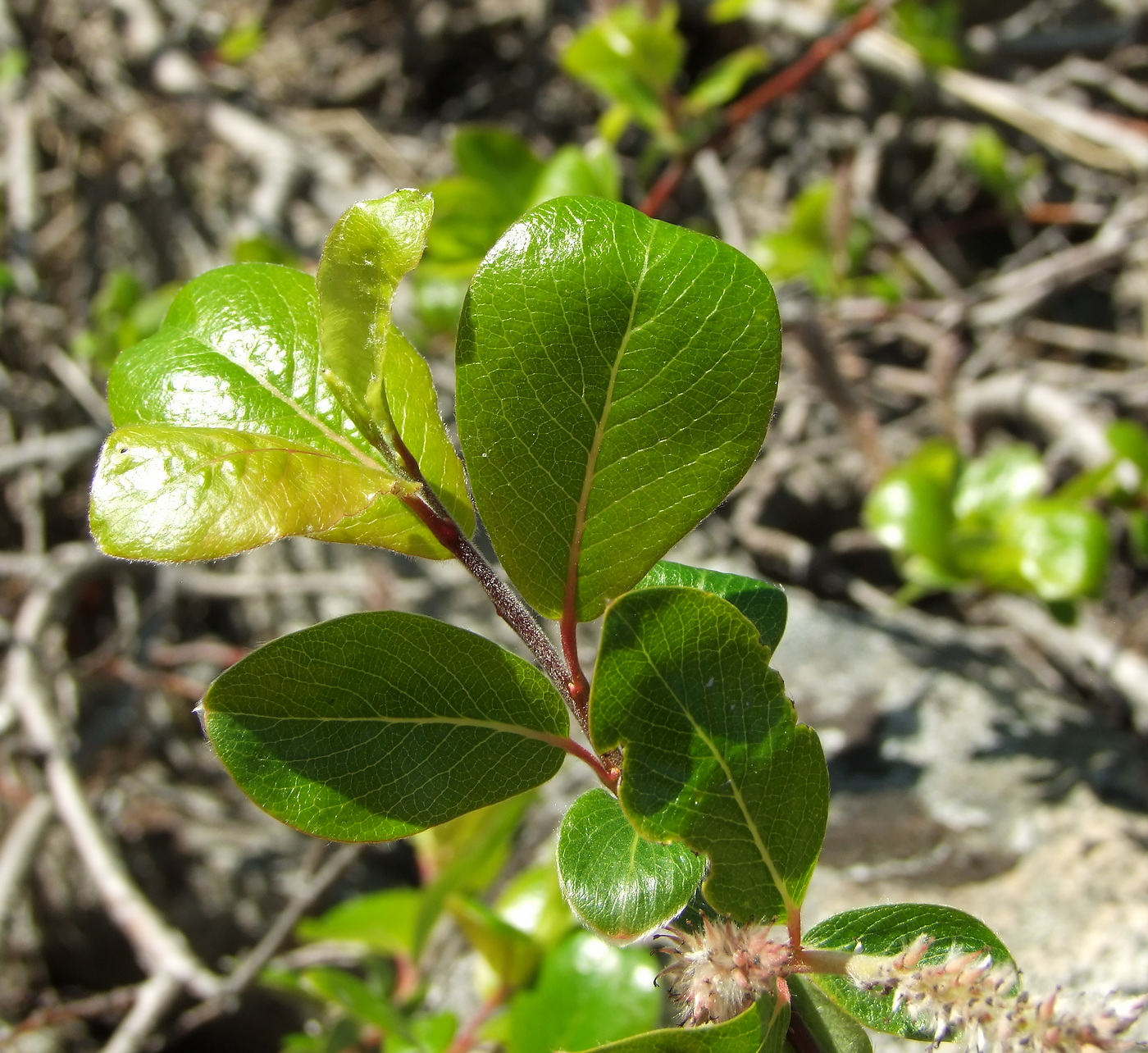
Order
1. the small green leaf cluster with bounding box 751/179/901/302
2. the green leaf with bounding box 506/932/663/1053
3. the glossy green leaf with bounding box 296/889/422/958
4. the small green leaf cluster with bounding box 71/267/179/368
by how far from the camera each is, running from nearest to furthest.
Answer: the green leaf with bounding box 506/932/663/1053 < the glossy green leaf with bounding box 296/889/422/958 < the small green leaf cluster with bounding box 751/179/901/302 < the small green leaf cluster with bounding box 71/267/179/368

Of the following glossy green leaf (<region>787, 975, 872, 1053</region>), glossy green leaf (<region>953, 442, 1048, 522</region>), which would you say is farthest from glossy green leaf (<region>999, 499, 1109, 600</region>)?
glossy green leaf (<region>787, 975, 872, 1053</region>)

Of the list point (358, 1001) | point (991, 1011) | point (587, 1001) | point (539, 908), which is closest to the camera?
point (991, 1011)

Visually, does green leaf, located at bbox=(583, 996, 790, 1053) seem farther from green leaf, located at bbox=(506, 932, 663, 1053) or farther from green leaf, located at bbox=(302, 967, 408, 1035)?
green leaf, located at bbox=(302, 967, 408, 1035)

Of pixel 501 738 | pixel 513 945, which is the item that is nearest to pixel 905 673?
pixel 513 945

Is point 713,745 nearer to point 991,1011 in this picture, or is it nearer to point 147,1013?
point 991,1011

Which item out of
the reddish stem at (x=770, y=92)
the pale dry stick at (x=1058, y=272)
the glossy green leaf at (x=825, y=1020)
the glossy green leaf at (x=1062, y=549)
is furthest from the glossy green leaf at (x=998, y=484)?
the glossy green leaf at (x=825, y=1020)

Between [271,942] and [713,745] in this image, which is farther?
[271,942]

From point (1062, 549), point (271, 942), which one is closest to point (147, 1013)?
point (271, 942)

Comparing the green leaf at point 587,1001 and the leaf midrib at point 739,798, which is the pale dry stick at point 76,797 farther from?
the leaf midrib at point 739,798
